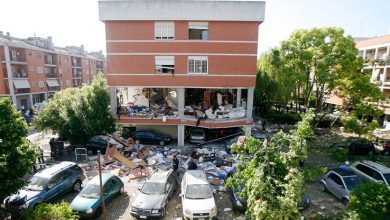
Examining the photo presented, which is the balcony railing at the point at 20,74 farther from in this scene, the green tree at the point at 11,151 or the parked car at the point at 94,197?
the parked car at the point at 94,197

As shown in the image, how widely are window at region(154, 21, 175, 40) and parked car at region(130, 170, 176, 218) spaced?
12748mm

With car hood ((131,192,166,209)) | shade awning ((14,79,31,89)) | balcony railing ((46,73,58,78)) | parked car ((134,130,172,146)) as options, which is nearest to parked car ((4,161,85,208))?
car hood ((131,192,166,209))

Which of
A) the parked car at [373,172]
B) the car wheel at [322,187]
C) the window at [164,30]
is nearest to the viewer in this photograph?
the parked car at [373,172]

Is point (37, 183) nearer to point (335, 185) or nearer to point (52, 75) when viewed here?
point (335, 185)

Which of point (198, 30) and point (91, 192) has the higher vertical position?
point (198, 30)

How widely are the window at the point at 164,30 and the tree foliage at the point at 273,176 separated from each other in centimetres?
1534

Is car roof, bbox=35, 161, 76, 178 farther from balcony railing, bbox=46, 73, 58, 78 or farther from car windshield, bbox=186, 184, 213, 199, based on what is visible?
balcony railing, bbox=46, 73, 58, 78

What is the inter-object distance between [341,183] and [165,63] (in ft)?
52.5

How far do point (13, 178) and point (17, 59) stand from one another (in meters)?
38.1

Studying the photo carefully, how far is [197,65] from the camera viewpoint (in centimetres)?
2002

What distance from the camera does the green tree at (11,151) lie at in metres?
8.55

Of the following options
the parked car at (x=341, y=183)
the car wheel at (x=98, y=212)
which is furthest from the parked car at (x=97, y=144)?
the parked car at (x=341, y=183)

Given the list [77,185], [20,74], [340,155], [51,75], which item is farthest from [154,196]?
[51,75]

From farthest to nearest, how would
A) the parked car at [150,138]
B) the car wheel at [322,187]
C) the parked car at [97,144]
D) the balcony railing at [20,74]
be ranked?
1. the balcony railing at [20,74]
2. the parked car at [150,138]
3. the parked car at [97,144]
4. the car wheel at [322,187]
